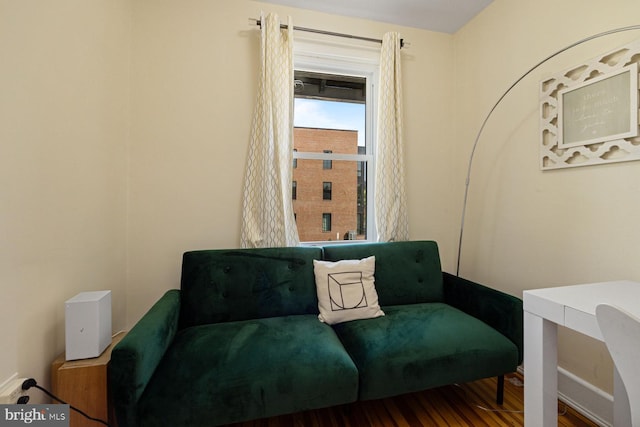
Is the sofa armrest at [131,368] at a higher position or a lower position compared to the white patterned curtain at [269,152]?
lower

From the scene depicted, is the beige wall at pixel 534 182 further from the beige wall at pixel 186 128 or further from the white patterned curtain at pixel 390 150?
the beige wall at pixel 186 128

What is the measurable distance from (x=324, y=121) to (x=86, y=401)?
2200 millimetres

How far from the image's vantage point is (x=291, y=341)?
135cm

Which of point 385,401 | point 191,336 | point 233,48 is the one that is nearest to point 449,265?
point 385,401

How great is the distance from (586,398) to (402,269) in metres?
1.15

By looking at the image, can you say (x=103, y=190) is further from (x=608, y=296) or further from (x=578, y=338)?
(x=578, y=338)

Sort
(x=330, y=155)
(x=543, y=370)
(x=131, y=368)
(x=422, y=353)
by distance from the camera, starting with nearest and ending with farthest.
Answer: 1. (x=131, y=368)
2. (x=543, y=370)
3. (x=422, y=353)
4. (x=330, y=155)

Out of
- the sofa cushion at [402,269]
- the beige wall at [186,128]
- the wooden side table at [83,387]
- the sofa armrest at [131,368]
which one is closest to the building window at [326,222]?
the sofa cushion at [402,269]

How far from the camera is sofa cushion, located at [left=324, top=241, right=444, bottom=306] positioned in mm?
1899

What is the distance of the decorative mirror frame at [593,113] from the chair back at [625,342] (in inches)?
44.9

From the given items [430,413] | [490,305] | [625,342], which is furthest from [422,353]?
[625,342]

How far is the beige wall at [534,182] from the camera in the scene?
4.54ft

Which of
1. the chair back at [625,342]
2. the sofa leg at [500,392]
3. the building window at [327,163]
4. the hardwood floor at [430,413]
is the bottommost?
the hardwood floor at [430,413]

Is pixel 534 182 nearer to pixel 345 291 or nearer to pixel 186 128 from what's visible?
pixel 345 291
